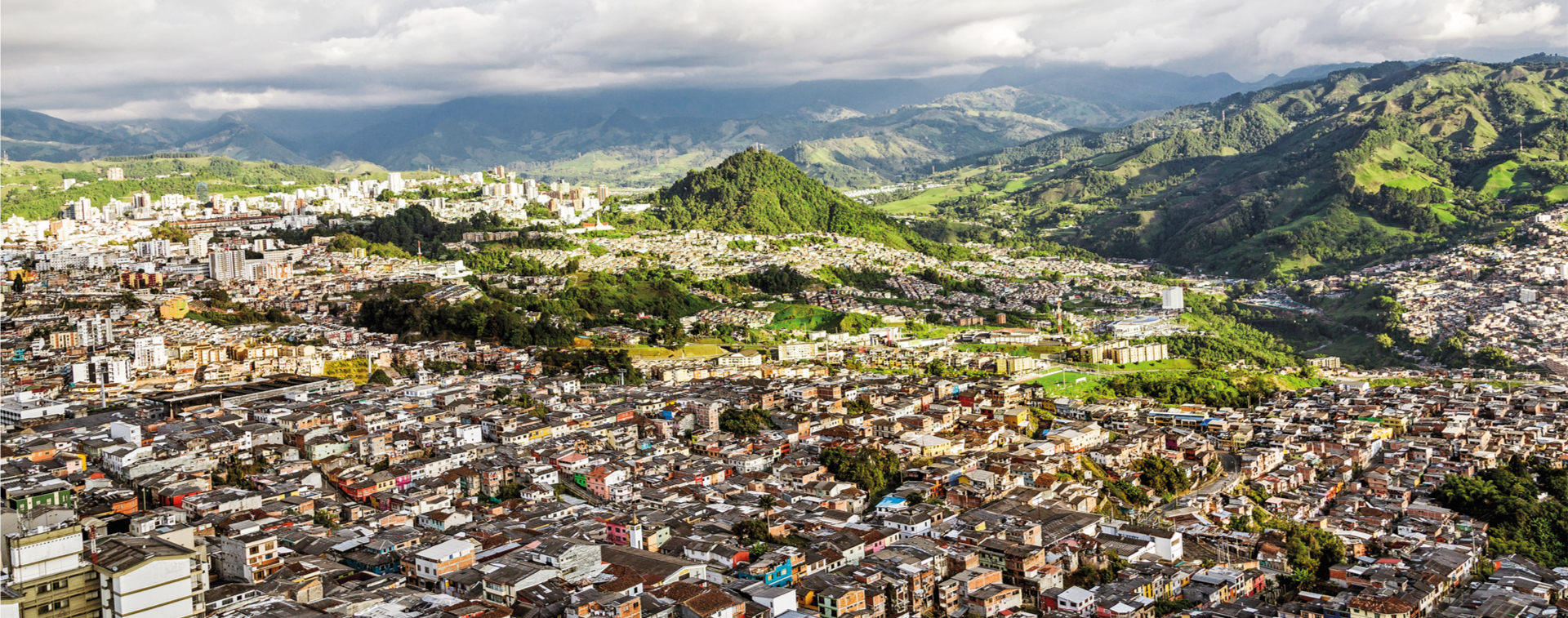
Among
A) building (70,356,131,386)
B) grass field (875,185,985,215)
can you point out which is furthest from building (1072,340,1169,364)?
grass field (875,185,985,215)

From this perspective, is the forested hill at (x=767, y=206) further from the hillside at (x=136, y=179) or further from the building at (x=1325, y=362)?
the hillside at (x=136, y=179)

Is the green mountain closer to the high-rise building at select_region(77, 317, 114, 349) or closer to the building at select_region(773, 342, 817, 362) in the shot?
the building at select_region(773, 342, 817, 362)

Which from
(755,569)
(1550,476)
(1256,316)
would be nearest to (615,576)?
(755,569)

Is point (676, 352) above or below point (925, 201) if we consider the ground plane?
below

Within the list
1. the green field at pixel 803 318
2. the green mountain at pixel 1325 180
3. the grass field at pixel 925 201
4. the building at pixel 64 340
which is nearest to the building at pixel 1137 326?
the green field at pixel 803 318

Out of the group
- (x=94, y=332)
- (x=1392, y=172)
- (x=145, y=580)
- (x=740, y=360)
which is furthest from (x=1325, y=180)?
(x=145, y=580)

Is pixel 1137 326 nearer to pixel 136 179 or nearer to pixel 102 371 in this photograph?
pixel 102 371
